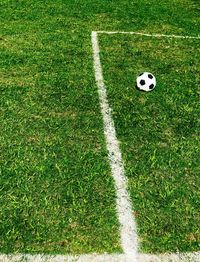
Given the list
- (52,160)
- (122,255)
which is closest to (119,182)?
(52,160)

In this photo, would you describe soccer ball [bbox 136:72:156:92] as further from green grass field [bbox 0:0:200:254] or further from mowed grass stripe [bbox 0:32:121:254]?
mowed grass stripe [bbox 0:32:121:254]

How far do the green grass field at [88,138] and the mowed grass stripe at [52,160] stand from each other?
0.5 inches

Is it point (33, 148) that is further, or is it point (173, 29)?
point (173, 29)

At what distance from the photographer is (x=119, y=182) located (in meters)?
4.79

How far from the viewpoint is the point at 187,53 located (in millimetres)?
8312

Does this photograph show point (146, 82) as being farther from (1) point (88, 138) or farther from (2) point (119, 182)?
(2) point (119, 182)

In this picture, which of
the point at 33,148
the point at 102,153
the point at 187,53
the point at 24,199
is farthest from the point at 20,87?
the point at 187,53

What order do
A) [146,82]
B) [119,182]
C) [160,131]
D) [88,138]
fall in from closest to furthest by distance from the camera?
[119,182], [88,138], [160,131], [146,82]

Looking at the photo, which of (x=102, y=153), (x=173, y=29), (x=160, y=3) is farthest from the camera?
(x=160, y=3)

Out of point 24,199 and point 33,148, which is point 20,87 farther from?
point 24,199

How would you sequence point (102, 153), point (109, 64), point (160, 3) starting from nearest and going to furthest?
point (102, 153), point (109, 64), point (160, 3)

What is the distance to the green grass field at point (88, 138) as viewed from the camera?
13.6 ft

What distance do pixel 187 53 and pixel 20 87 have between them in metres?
3.82

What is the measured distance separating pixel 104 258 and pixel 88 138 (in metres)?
2.05
